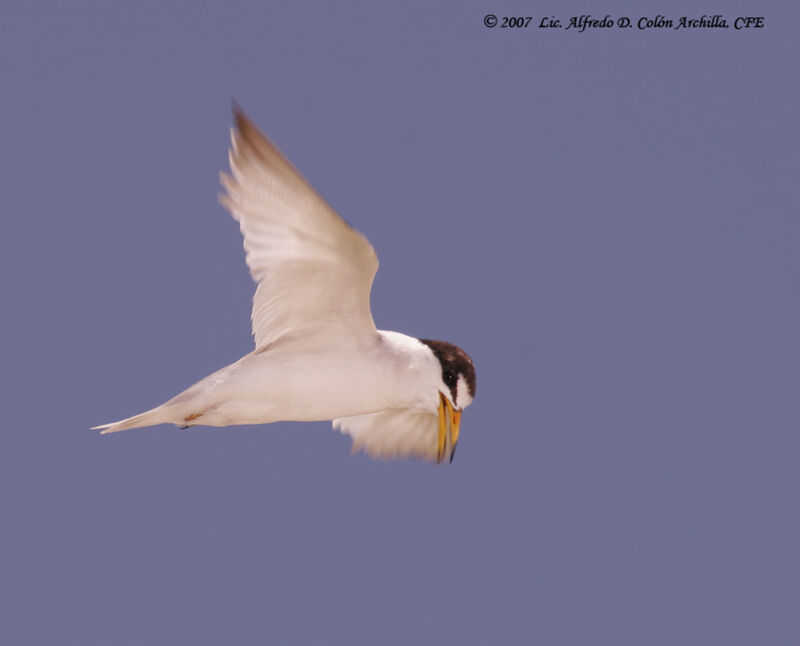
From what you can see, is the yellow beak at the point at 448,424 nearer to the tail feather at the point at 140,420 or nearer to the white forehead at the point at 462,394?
the white forehead at the point at 462,394

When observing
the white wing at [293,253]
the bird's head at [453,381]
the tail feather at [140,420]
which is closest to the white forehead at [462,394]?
the bird's head at [453,381]

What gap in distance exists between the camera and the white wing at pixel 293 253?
575 cm

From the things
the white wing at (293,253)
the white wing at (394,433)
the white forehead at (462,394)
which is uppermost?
the white wing at (293,253)

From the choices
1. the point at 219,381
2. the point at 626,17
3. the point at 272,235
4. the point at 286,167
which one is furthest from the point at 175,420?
the point at 626,17

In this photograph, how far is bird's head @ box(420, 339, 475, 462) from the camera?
623 centimetres

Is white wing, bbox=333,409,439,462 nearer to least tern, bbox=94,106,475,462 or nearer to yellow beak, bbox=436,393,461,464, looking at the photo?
yellow beak, bbox=436,393,461,464

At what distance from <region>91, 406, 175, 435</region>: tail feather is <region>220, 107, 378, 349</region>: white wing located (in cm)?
63

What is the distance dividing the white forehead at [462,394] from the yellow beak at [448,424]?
0.18 feet

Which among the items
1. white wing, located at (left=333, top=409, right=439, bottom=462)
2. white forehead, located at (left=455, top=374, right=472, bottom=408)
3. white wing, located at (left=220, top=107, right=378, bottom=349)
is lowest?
white wing, located at (left=333, top=409, right=439, bottom=462)

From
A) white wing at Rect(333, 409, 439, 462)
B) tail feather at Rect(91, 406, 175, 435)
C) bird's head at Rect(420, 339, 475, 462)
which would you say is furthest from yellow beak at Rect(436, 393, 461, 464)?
tail feather at Rect(91, 406, 175, 435)

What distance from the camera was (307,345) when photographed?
6195 mm

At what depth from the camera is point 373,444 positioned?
22.9 feet

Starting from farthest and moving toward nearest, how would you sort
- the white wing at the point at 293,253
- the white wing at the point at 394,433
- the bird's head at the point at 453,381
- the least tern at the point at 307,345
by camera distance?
the white wing at the point at 394,433 < the bird's head at the point at 453,381 < the least tern at the point at 307,345 < the white wing at the point at 293,253

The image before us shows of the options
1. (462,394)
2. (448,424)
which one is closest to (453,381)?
(462,394)
